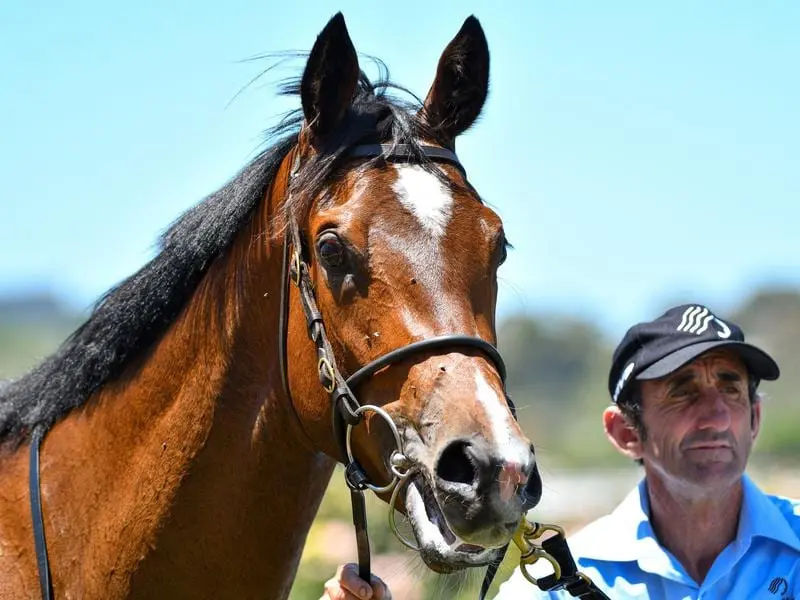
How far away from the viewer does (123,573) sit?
3.65 m

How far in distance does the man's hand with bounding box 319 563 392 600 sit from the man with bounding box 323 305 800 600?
2.76 ft

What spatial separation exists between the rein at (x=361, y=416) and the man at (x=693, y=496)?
575 mm

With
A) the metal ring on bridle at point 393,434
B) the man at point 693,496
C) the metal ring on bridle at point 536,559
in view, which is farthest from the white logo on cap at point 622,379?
the metal ring on bridle at point 393,434

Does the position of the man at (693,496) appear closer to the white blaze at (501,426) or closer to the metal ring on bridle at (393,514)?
the metal ring on bridle at (393,514)

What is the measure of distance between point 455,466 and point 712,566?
65.4 inches

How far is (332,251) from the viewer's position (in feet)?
11.4

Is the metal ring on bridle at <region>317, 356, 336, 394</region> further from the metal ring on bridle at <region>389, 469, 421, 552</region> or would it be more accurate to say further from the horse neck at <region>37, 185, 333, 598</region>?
the metal ring on bridle at <region>389, 469, 421, 552</region>

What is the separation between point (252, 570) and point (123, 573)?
1.37 ft

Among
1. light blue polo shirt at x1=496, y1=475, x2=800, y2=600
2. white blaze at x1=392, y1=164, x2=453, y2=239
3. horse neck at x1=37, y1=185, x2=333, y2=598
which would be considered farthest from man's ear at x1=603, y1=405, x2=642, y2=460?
white blaze at x1=392, y1=164, x2=453, y2=239

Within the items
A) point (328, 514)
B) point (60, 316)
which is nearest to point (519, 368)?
point (60, 316)

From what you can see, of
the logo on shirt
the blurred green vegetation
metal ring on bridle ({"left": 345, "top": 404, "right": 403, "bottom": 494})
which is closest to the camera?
metal ring on bridle ({"left": 345, "top": 404, "right": 403, "bottom": 494})

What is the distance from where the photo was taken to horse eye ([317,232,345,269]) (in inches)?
137

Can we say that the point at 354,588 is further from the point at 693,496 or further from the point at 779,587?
the point at 779,587

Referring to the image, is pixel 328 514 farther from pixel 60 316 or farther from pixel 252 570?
pixel 60 316
